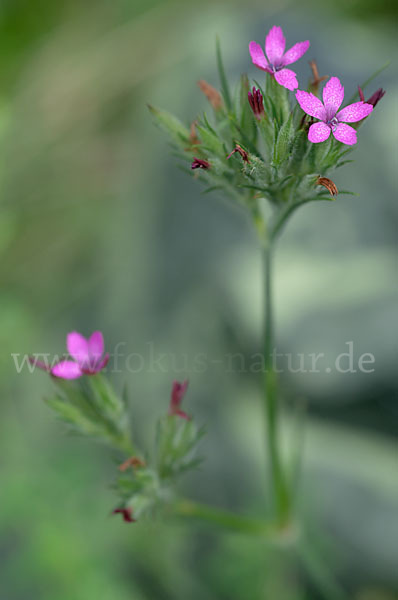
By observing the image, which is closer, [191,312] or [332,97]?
[332,97]

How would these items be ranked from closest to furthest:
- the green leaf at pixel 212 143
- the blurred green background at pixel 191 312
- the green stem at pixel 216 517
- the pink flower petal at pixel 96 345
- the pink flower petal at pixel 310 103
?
the pink flower petal at pixel 310 103 → the green leaf at pixel 212 143 → the pink flower petal at pixel 96 345 → the green stem at pixel 216 517 → the blurred green background at pixel 191 312

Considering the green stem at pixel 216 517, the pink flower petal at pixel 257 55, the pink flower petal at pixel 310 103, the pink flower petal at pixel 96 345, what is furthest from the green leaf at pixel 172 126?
the green stem at pixel 216 517

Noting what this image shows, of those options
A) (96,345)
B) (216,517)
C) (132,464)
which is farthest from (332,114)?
(216,517)

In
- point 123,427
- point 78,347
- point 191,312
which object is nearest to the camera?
point 78,347

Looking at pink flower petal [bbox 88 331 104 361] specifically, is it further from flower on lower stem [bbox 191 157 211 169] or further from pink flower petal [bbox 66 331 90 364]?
flower on lower stem [bbox 191 157 211 169]

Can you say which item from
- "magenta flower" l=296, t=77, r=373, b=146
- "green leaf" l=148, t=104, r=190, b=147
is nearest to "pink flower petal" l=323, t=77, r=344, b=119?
"magenta flower" l=296, t=77, r=373, b=146

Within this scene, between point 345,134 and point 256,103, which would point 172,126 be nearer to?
point 256,103

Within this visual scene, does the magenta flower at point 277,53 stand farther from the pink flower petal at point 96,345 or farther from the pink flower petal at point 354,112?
the pink flower petal at point 96,345
